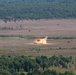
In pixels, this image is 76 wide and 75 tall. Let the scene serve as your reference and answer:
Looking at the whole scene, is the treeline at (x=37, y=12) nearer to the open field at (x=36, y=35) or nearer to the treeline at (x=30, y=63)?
the open field at (x=36, y=35)

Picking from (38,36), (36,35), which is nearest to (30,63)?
(38,36)

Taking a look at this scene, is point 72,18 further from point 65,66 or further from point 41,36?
point 65,66

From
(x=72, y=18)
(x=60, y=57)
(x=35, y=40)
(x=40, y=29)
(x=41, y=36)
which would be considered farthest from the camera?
(x=72, y=18)

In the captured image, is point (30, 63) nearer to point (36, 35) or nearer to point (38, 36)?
point (38, 36)

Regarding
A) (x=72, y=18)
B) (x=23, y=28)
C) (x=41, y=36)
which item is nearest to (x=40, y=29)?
(x=23, y=28)

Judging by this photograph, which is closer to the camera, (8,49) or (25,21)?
(8,49)

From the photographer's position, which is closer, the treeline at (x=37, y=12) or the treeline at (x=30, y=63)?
the treeline at (x=30, y=63)

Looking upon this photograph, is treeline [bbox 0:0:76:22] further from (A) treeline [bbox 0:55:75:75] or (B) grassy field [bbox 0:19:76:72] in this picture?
(A) treeline [bbox 0:55:75:75]

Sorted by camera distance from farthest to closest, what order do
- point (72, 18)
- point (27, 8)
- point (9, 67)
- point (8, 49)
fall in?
point (27, 8), point (72, 18), point (8, 49), point (9, 67)

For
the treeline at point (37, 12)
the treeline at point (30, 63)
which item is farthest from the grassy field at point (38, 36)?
the treeline at point (37, 12)
